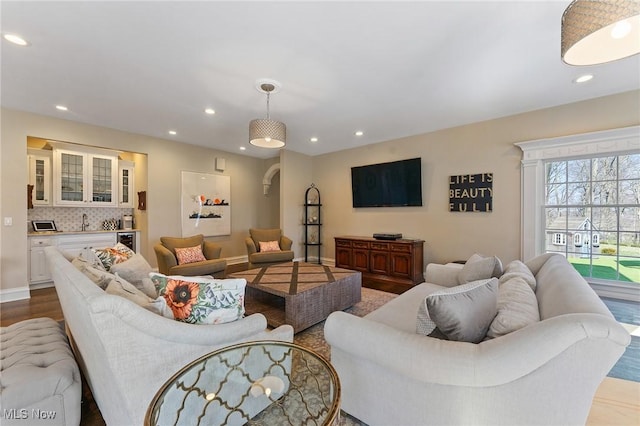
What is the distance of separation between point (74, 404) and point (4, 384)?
0.98 feet

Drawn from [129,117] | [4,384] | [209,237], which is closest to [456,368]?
[4,384]

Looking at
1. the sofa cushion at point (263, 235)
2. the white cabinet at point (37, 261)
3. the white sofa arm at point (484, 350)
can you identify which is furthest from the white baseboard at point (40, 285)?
the white sofa arm at point (484, 350)

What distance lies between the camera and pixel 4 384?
3.80ft

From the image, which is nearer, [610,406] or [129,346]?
[129,346]

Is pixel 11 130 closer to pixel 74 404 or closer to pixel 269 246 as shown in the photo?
pixel 269 246

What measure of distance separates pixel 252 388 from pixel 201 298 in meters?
0.52

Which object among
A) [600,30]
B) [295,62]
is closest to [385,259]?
[295,62]

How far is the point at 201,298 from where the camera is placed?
1.35 m

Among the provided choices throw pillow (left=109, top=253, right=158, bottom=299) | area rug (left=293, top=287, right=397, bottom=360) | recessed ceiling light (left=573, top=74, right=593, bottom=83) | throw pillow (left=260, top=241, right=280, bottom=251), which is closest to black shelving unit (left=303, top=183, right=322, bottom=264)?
throw pillow (left=260, top=241, right=280, bottom=251)

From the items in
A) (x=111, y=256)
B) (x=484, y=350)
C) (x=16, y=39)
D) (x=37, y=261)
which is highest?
Answer: (x=16, y=39)

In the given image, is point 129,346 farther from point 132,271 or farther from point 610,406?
point 610,406

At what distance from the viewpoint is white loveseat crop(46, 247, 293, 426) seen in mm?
1003

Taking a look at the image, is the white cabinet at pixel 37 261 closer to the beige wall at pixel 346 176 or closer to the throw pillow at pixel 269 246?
the beige wall at pixel 346 176

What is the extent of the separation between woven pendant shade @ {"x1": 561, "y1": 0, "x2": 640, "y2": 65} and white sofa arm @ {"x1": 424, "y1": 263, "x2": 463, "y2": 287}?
189 cm
